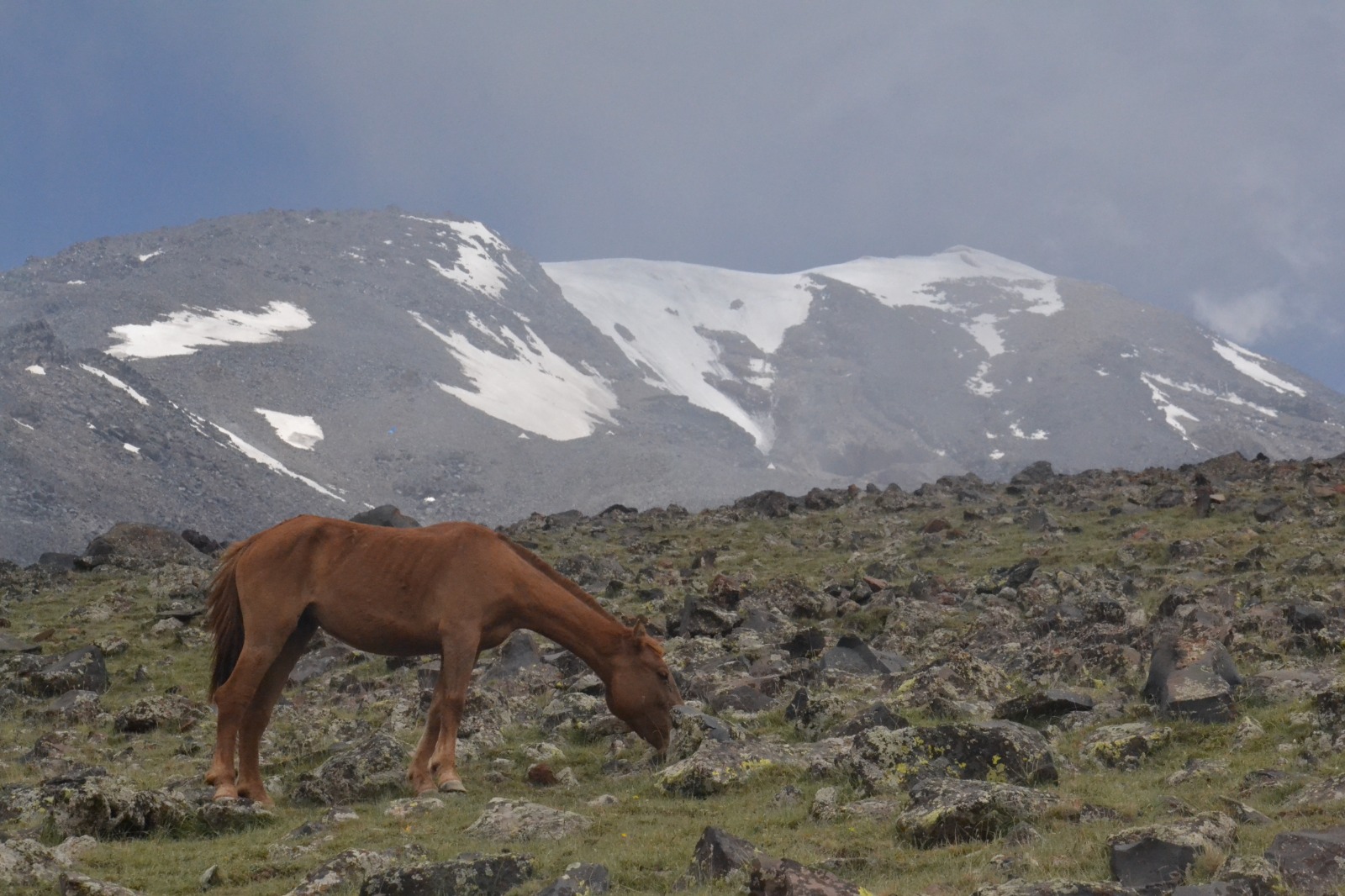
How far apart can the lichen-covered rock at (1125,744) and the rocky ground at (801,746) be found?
0.03 metres

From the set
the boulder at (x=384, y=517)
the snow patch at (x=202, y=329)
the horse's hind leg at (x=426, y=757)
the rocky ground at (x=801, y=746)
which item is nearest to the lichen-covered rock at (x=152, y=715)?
the rocky ground at (x=801, y=746)

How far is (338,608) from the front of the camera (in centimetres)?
1270

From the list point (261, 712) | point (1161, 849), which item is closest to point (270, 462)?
point (261, 712)

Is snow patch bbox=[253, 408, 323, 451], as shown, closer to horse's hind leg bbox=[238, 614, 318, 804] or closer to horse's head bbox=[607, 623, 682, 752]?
horse's hind leg bbox=[238, 614, 318, 804]

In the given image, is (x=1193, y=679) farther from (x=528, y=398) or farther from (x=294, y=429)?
(x=528, y=398)

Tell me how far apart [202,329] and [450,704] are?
548 ft

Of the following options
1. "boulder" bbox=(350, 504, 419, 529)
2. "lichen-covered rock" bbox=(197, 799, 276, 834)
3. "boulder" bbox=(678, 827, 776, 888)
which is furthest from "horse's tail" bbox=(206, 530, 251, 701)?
"boulder" bbox=(350, 504, 419, 529)

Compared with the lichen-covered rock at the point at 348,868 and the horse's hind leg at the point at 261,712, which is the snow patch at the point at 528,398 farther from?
the lichen-covered rock at the point at 348,868

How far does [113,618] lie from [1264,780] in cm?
2506

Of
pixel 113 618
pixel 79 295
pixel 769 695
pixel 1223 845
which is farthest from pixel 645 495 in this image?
pixel 1223 845

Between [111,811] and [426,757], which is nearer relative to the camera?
[111,811]

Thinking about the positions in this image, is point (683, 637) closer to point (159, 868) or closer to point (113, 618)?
point (159, 868)

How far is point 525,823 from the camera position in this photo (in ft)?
32.5

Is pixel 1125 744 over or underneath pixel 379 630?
underneath
